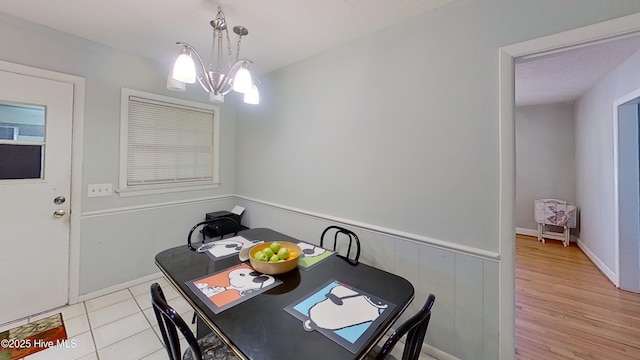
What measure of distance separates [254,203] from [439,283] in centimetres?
229

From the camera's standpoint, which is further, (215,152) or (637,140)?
(215,152)

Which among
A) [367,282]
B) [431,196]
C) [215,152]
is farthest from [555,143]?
[215,152]

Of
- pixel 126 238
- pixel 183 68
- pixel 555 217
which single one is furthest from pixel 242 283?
pixel 555 217

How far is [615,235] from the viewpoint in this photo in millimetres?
2768

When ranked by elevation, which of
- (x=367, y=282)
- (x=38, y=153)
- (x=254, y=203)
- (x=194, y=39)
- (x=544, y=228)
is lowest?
(x=544, y=228)

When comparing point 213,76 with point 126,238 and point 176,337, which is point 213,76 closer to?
point 176,337

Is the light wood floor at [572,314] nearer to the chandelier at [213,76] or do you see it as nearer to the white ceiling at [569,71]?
the white ceiling at [569,71]

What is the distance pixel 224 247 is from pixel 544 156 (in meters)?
5.72

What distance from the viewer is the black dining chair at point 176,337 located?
912 mm

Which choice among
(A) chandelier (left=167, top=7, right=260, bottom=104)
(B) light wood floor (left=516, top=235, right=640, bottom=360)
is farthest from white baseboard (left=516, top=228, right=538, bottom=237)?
(A) chandelier (left=167, top=7, right=260, bottom=104)

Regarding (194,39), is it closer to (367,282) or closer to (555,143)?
(367,282)

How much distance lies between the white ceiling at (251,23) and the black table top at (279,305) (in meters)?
1.60

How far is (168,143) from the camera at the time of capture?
2.85m

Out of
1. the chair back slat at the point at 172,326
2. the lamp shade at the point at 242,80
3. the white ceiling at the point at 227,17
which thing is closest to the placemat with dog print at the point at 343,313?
the chair back slat at the point at 172,326
